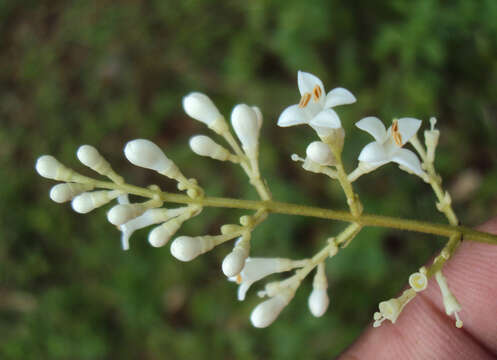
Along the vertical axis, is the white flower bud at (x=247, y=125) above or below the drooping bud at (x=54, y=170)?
below

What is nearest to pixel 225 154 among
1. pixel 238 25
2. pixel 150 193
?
pixel 150 193

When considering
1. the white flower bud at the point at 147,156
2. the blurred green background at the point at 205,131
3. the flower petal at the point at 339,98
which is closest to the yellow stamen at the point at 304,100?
the flower petal at the point at 339,98

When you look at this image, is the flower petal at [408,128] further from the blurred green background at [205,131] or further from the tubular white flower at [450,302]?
the blurred green background at [205,131]

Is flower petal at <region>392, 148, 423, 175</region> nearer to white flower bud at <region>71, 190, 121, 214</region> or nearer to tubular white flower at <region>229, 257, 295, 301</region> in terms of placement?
tubular white flower at <region>229, 257, 295, 301</region>

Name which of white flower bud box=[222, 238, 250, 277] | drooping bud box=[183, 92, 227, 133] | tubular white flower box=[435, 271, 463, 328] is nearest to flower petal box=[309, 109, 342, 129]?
drooping bud box=[183, 92, 227, 133]

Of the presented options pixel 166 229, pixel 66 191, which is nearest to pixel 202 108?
pixel 166 229
